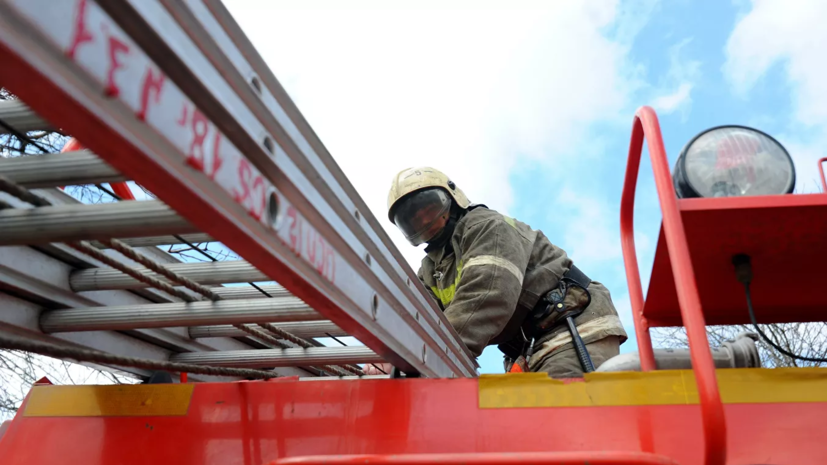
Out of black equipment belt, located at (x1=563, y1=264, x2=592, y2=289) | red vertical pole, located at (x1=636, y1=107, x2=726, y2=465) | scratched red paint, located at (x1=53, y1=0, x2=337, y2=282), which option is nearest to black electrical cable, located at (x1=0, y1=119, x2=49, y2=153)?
scratched red paint, located at (x1=53, y1=0, x2=337, y2=282)

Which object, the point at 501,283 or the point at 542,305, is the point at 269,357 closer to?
the point at 501,283

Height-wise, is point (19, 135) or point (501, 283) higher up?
point (501, 283)

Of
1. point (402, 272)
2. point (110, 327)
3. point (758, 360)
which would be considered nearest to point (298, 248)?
point (402, 272)

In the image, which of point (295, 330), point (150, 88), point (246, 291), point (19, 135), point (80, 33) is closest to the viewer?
point (80, 33)

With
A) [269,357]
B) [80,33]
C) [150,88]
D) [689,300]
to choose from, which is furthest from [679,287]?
[269,357]

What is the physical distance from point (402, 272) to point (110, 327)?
36.1 inches

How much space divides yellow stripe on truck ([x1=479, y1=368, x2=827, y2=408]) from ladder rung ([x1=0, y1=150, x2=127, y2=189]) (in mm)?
1117

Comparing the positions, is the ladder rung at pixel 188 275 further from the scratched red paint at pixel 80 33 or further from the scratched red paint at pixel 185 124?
the scratched red paint at pixel 80 33

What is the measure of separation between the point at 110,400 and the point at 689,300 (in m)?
1.68

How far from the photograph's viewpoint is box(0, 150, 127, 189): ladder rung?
1503 mm

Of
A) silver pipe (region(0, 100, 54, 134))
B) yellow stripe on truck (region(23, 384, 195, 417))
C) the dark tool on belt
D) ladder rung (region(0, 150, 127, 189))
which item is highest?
the dark tool on belt

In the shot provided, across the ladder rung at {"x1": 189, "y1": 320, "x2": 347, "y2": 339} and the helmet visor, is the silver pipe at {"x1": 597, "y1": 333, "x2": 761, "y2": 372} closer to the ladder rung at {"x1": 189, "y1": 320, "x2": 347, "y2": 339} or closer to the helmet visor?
the ladder rung at {"x1": 189, "y1": 320, "x2": 347, "y2": 339}

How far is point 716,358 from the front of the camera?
190 cm

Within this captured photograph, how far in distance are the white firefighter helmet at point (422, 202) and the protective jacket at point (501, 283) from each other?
0.19m
